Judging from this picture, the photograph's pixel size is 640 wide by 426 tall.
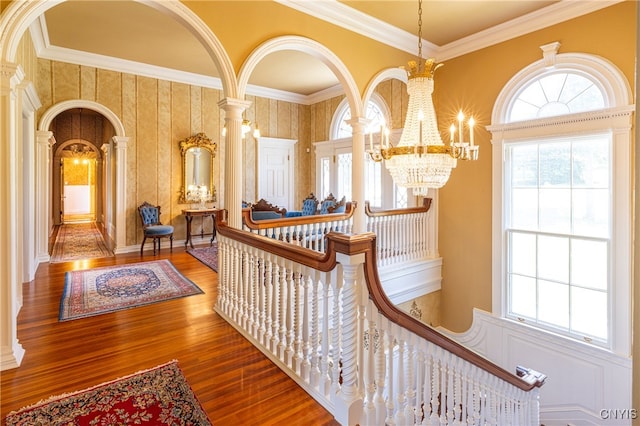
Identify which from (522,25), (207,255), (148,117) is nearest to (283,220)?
(207,255)

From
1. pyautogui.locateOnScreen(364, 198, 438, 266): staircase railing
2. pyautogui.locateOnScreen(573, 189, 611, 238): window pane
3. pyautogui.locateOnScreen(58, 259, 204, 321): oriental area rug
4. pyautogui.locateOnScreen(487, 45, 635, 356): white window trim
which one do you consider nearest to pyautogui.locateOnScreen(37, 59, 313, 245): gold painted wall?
pyautogui.locateOnScreen(58, 259, 204, 321): oriental area rug

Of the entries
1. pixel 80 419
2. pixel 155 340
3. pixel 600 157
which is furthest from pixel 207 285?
pixel 600 157

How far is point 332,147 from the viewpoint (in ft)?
26.2

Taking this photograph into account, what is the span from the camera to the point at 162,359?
2508mm

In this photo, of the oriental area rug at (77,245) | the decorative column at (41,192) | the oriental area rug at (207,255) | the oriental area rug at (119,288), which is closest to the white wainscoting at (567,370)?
the oriental area rug at (119,288)

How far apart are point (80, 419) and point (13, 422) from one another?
1.16 feet

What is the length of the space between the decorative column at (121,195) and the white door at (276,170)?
2.88 metres

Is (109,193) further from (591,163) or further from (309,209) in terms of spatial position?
(591,163)

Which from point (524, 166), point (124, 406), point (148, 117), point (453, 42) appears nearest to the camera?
point (124, 406)

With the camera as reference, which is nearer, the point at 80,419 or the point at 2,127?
the point at 80,419

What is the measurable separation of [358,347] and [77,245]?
7679 mm

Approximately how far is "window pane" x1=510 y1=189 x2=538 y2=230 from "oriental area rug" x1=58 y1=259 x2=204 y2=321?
174 inches

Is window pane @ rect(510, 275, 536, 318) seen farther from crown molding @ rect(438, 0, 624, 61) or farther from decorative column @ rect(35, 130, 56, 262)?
decorative column @ rect(35, 130, 56, 262)

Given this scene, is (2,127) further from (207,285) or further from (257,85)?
(257,85)
